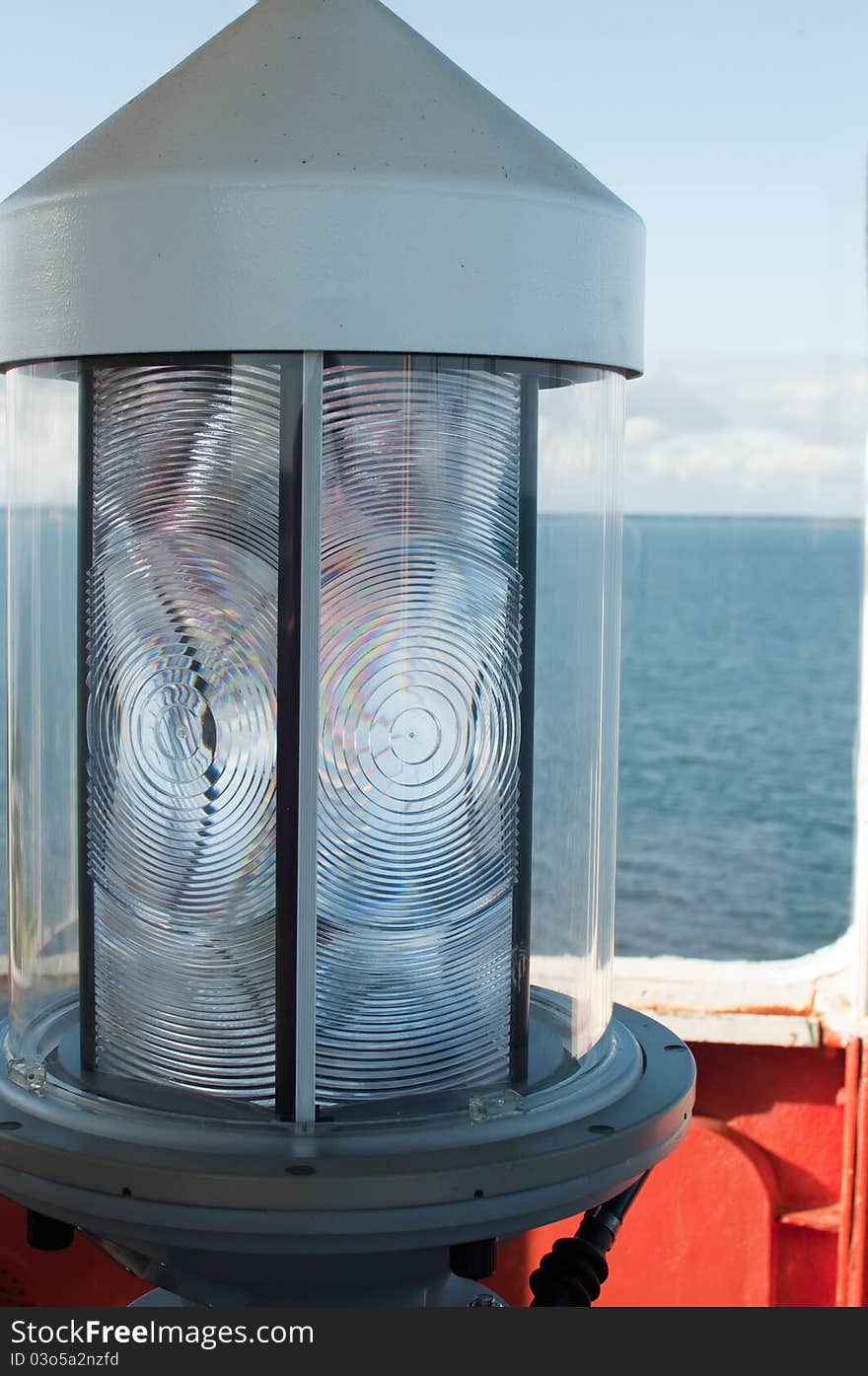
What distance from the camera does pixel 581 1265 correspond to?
1.22 metres

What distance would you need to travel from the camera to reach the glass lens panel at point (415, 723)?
3.60ft

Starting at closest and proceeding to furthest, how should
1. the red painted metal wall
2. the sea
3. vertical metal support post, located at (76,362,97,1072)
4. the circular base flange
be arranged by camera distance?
1. the circular base flange
2. vertical metal support post, located at (76,362,97,1072)
3. the red painted metal wall
4. the sea

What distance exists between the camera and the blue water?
2388 centimetres

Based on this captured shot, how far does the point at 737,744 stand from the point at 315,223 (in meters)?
32.1

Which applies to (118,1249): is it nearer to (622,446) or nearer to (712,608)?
(622,446)

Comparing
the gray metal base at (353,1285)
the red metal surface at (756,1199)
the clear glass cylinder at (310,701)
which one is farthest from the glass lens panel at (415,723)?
the red metal surface at (756,1199)

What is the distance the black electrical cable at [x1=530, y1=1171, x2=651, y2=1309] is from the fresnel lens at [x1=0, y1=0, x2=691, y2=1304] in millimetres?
81

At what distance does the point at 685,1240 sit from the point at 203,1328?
1502 mm

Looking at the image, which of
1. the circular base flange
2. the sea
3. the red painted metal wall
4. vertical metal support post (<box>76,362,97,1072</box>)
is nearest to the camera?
the circular base flange

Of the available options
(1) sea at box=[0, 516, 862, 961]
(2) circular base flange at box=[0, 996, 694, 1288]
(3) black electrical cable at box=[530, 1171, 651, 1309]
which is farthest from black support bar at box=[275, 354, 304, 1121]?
(1) sea at box=[0, 516, 862, 961]

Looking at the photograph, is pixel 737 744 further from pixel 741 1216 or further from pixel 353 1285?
pixel 353 1285

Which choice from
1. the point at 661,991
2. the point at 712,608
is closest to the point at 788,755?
the point at 712,608

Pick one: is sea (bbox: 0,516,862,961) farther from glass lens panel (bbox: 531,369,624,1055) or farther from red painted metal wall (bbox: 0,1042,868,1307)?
glass lens panel (bbox: 531,369,624,1055)

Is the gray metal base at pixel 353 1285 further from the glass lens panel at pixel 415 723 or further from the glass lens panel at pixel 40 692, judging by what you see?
the glass lens panel at pixel 40 692
